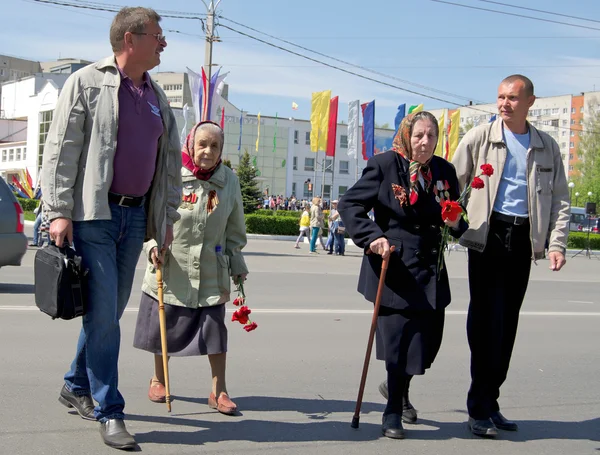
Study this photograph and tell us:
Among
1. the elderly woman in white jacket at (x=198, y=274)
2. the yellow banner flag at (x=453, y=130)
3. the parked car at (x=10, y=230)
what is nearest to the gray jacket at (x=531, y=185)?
the elderly woman in white jacket at (x=198, y=274)

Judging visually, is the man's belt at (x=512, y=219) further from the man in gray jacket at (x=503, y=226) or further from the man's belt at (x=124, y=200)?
the man's belt at (x=124, y=200)

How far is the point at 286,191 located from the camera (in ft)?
277

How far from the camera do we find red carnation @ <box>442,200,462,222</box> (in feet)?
15.8

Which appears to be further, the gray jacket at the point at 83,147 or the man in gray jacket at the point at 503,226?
the man in gray jacket at the point at 503,226

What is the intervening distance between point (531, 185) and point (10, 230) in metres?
7.97

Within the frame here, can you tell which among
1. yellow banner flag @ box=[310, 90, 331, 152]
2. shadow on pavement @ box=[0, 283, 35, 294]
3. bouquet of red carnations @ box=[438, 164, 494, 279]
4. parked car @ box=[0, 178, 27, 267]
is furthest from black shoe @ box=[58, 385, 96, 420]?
yellow banner flag @ box=[310, 90, 331, 152]

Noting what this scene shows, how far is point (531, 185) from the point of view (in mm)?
5180

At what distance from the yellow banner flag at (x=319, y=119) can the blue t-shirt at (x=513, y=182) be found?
32.0 meters

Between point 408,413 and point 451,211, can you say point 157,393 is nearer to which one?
→ point 408,413

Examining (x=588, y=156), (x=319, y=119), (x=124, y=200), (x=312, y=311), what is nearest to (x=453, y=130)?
(x=319, y=119)

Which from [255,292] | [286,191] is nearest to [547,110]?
[286,191]

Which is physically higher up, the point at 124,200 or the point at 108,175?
the point at 108,175

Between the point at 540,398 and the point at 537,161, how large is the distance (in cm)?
197

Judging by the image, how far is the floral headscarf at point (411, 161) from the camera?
4.92 m
